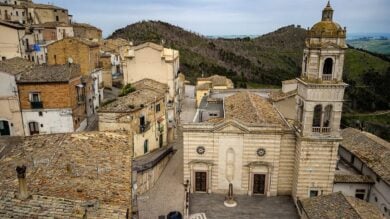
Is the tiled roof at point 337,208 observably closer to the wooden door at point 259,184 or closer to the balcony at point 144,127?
the wooden door at point 259,184

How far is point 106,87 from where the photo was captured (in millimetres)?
50062

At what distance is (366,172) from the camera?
27078mm

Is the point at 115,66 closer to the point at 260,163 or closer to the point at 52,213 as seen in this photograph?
the point at 260,163

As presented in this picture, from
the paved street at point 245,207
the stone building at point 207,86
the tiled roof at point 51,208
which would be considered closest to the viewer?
the tiled roof at point 51,208

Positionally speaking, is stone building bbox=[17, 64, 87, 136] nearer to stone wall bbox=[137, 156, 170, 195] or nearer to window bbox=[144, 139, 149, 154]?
window bbox=[144, 139, 149, 154]

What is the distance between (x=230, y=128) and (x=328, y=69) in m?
8.71

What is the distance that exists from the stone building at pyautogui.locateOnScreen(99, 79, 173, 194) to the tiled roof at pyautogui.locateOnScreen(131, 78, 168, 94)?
0.45 ft

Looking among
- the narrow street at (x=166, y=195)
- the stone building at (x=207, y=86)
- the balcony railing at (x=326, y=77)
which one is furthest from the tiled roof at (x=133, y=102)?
the balcony railing at (x=326, y=77)

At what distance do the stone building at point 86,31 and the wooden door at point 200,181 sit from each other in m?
45.1

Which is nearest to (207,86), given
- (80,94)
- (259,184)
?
(80,94)

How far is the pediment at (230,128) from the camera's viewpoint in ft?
85.6

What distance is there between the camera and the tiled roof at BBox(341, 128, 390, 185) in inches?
1000

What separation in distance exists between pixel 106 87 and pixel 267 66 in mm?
76703

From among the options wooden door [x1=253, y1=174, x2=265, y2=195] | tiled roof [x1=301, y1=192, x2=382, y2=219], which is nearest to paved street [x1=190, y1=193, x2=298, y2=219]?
wooden door [x1=253, y1=174, x2=265, y2=195]
